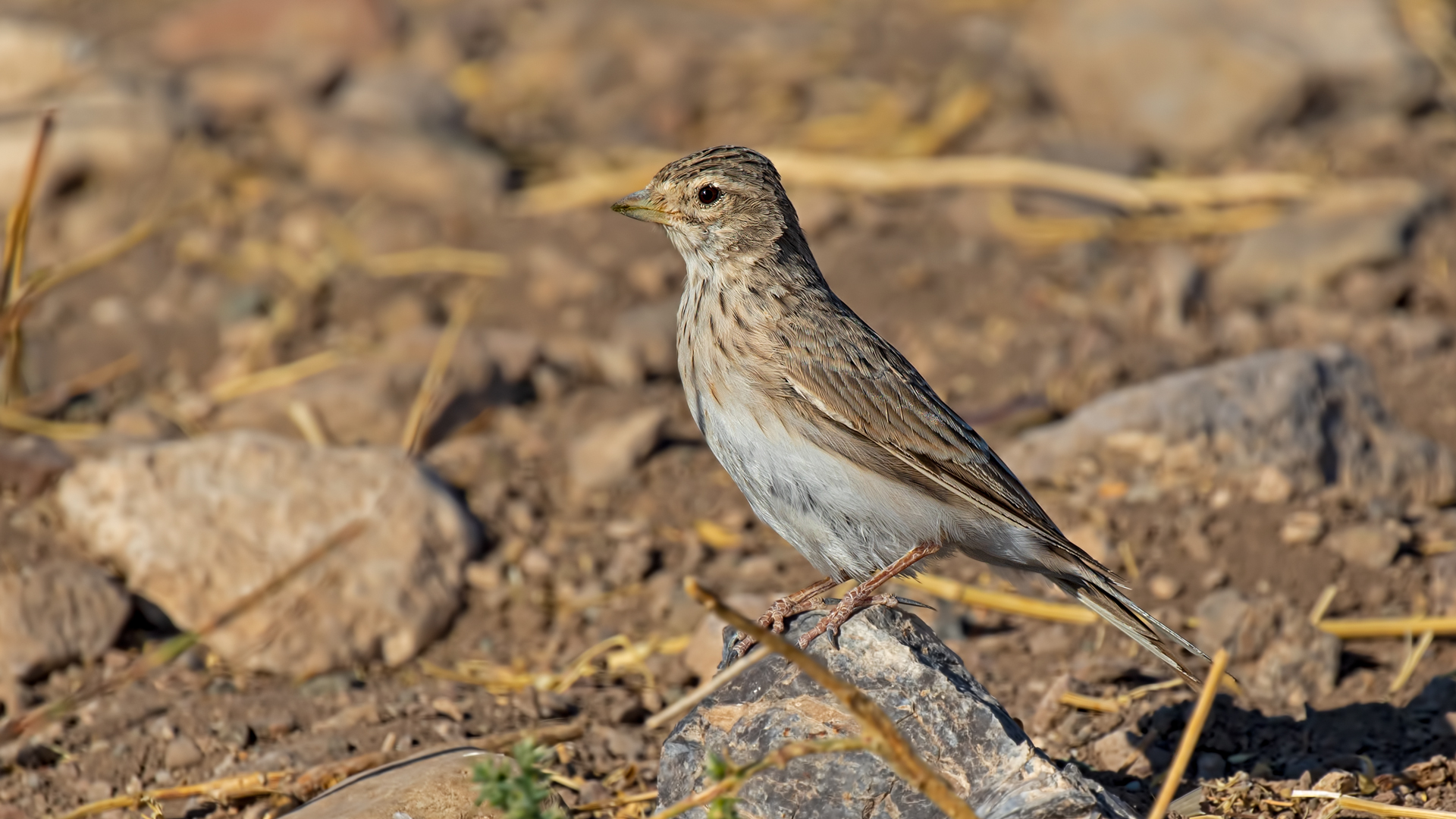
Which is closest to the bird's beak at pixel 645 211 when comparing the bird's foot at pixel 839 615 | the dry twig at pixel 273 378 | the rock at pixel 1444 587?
the bird's foot at pixel 839 615

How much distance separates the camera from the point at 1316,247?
876 centimetres

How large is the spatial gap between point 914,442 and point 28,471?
3.74 m

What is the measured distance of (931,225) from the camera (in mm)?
9797

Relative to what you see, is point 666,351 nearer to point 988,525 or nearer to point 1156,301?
point 1156,301

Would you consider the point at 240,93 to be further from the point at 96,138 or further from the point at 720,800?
the point at 720,800

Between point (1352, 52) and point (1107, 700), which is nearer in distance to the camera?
point (1107, 700)

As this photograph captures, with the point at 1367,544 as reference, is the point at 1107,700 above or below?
below

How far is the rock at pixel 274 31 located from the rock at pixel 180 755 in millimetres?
7067

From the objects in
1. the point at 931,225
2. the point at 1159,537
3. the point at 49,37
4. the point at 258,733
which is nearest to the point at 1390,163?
the point at 931,225

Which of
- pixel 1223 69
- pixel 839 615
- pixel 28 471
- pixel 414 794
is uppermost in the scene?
pixel 1223 69

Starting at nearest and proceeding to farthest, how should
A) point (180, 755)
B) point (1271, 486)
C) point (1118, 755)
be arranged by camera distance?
point (1118, 755) < point (180, 755) < point (1271, 486)

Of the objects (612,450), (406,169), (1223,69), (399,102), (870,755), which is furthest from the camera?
(399,102)

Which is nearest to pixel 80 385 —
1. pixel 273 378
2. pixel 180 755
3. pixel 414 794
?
pixel 273 378

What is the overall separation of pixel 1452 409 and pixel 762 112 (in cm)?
533
